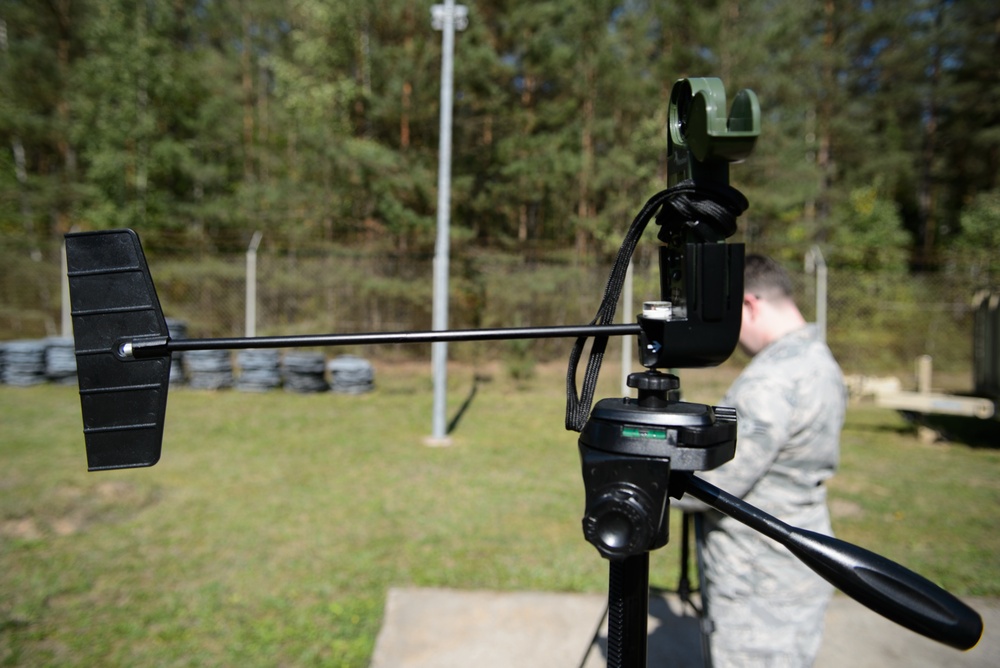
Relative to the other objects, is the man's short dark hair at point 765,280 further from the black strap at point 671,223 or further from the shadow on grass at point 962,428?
the shadow on grass at point 962,428

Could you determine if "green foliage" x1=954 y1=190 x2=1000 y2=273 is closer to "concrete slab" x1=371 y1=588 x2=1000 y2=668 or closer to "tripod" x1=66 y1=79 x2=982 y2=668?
"concrete slab" x1=371 y1=588 x2=1000 y2=668

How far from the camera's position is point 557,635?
318cm

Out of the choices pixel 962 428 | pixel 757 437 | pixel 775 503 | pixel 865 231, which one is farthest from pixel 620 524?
pixel 865 231

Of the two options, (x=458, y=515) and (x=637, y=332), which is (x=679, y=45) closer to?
(x=458, y=515)

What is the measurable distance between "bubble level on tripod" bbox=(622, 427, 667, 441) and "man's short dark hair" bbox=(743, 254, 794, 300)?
5.37 feet

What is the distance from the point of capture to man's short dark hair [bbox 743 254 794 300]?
227 centimetres

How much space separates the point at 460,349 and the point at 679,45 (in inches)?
437

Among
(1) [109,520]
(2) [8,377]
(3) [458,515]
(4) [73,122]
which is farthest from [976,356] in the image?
→ (4) [73,122]

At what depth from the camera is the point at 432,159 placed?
51.9 feet

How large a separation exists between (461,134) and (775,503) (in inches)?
614

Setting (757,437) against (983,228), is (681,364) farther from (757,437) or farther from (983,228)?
(983,228)

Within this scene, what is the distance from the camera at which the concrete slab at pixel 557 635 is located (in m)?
2.96

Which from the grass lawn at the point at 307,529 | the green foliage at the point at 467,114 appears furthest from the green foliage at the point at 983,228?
the grass lawn at the point at 307,529

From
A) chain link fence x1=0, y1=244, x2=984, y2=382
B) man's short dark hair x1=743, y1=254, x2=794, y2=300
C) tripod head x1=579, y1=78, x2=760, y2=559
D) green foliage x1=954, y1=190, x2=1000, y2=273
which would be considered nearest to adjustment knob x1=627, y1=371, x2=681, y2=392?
tripod head x1=579, y1=78, x2=760, y2=559
